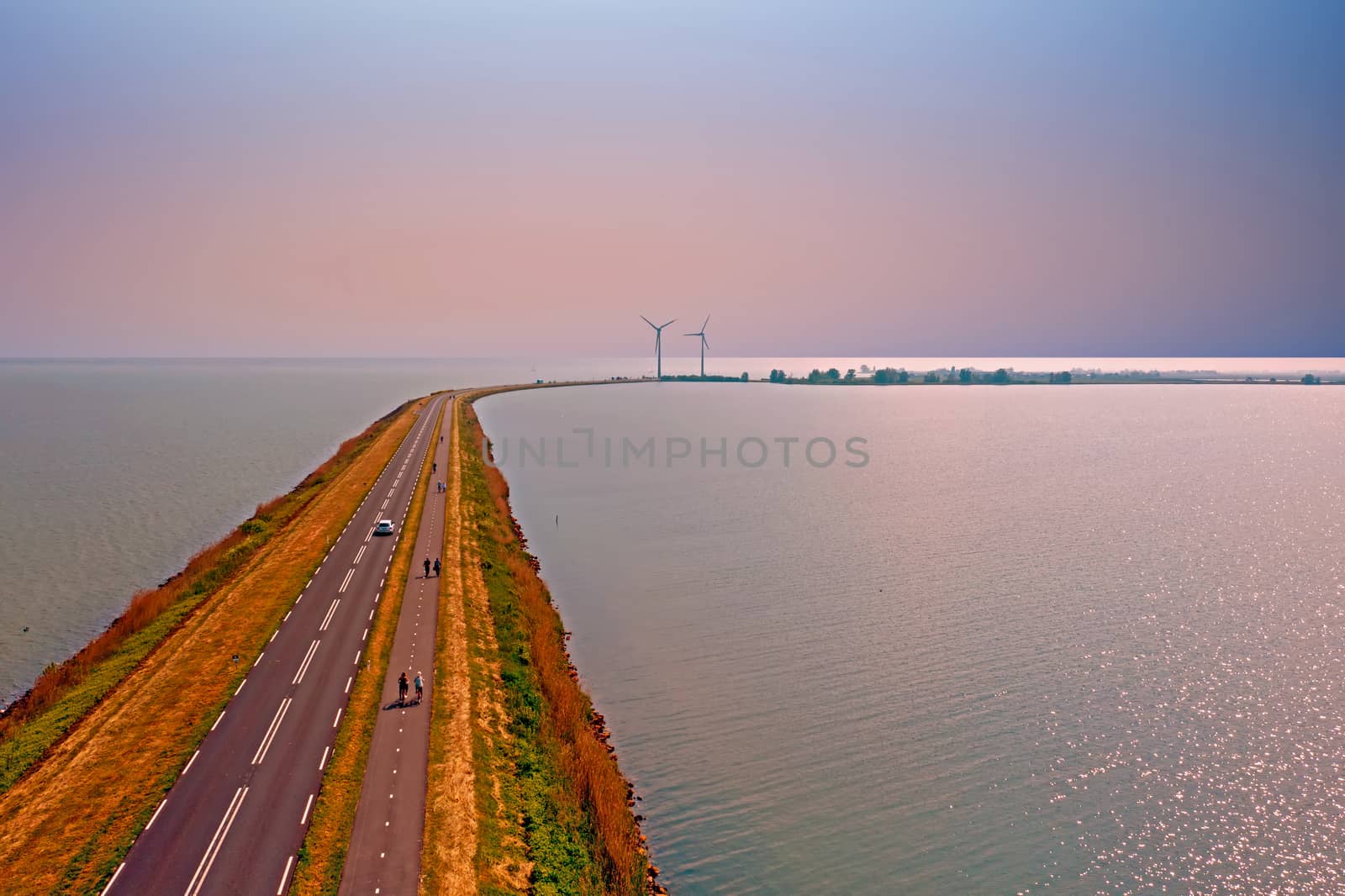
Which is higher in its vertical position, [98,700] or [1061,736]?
[98,700]

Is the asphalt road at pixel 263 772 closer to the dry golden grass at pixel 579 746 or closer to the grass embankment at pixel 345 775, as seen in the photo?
the grass embankment at pixel 345 775

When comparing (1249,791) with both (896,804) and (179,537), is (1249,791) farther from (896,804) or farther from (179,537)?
(179,537)

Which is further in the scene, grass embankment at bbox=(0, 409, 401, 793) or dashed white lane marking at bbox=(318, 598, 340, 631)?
dashed white lane marking at bbox=(318, 598, 340, 631)

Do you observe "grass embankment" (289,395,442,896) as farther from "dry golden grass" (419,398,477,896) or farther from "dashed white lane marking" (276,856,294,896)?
"dry golden grass" (419,398,477,896)

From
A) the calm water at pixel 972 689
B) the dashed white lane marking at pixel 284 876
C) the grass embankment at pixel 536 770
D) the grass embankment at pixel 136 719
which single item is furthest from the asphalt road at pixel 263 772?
the calm water at pixel 972 689

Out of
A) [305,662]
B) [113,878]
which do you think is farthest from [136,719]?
[113,878]

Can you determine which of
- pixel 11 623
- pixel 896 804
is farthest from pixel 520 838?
pixel 11 623

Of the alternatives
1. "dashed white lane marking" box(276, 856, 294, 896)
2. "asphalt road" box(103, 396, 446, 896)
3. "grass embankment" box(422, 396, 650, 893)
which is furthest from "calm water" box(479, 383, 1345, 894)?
"asphalt road" box(103, 396, 446, 896)
